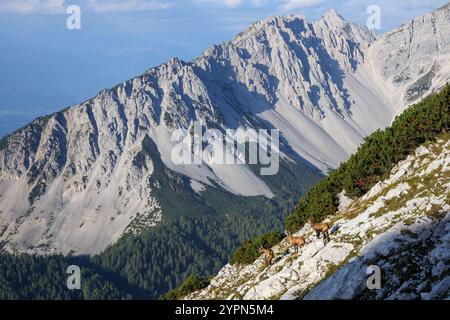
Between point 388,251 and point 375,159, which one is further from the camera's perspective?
point 375,159

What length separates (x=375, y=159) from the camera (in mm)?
78188

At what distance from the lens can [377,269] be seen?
45094 millimetres

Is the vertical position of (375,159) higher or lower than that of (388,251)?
higher

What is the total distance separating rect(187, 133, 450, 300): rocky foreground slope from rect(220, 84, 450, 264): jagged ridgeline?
2.94 m

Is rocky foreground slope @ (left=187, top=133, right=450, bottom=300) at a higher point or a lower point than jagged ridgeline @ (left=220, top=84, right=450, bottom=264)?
lower

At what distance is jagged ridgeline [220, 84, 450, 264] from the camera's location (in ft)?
238

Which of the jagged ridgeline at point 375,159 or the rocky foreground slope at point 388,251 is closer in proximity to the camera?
the rocky foreground slope at point 388,251

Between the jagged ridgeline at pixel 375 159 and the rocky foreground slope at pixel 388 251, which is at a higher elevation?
the jagged ridgeline at pixel 375 159

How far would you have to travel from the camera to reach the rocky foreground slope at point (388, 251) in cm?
4316

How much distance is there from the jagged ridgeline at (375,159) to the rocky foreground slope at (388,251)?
9.65 ft

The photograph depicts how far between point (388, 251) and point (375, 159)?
3271 cm
